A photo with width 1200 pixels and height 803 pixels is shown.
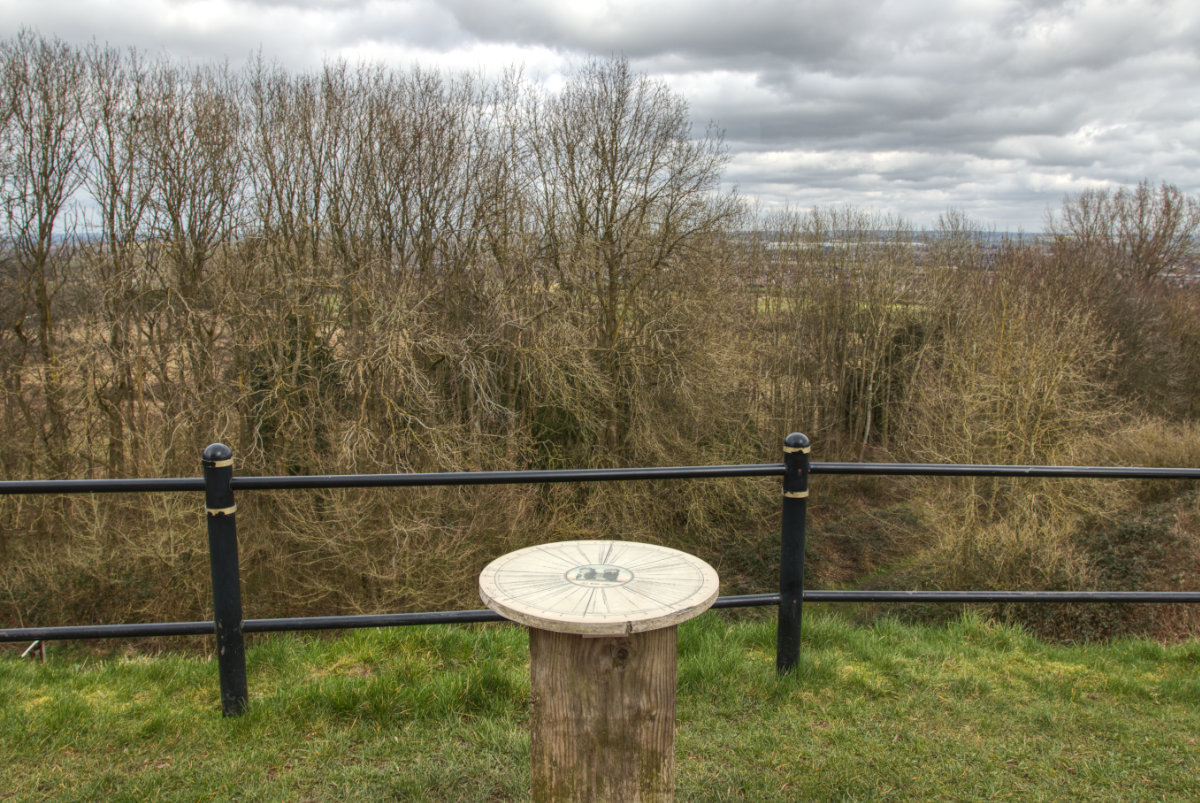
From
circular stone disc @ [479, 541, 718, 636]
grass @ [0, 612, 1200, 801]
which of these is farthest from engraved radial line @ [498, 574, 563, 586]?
grass @ [0, 612, 1200, 801]

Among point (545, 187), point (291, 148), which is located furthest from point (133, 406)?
point (545, 187)

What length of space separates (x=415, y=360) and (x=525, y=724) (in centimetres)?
1356

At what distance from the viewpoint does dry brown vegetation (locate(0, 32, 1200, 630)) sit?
1388 centimetres

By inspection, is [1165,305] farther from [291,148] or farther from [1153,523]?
[291,148]

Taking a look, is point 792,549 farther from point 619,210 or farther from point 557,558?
point 619,210

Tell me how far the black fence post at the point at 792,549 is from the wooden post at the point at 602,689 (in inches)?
36.2

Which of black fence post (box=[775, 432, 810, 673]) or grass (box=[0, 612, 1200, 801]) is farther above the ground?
black fence post (box=[775, 432, 810, 673])

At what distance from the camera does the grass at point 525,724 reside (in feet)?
8.69

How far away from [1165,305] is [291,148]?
3007 cm

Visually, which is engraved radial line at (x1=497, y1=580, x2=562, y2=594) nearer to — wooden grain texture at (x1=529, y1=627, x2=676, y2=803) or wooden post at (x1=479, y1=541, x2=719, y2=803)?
wooden post at (x1=479, y1=541, x2=719, y2=803)

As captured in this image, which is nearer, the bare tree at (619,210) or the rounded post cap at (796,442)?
the rounded post cap at (796,442)

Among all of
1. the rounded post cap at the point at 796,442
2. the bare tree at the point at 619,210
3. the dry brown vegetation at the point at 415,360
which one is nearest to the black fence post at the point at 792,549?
the rounded post cap at the point at 796,442

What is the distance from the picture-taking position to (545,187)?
1980 centimetres

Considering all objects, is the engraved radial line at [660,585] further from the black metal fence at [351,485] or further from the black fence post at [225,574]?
the black fence post at [225,574]
